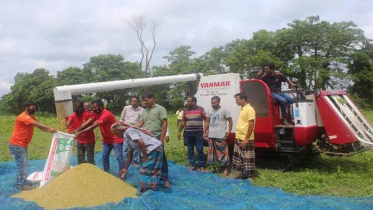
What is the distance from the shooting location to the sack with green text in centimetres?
542

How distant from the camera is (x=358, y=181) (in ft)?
18.9

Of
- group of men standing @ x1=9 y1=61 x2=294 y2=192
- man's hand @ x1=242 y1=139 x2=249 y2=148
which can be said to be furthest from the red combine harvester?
man's hand @ x1=242 y1=139 x2=249 y2=148

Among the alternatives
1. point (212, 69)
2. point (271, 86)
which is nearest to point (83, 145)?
point (271, 86)

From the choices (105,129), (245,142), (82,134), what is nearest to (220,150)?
(245,142)

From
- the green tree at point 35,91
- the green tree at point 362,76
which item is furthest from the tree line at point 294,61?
the green tree at point 35,91

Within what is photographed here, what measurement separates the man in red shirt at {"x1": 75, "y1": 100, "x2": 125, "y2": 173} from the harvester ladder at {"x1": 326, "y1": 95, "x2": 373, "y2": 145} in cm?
396

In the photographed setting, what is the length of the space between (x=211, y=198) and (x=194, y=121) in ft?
7.54

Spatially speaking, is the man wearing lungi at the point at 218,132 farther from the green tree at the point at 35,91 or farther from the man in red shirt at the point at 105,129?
the green tree at the point at 35,91

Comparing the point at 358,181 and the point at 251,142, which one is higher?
the point at 251,142

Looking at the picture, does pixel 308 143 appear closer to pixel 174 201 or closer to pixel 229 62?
pixel 174 201

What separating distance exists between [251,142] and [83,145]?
10.7 feet

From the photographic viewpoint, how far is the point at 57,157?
5.50 metres

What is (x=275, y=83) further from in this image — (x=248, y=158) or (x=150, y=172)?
(x=150, y=172)

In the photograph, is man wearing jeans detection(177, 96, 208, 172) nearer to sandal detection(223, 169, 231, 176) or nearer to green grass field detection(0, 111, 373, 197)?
sandal detection(223, 169, 231, 176)
